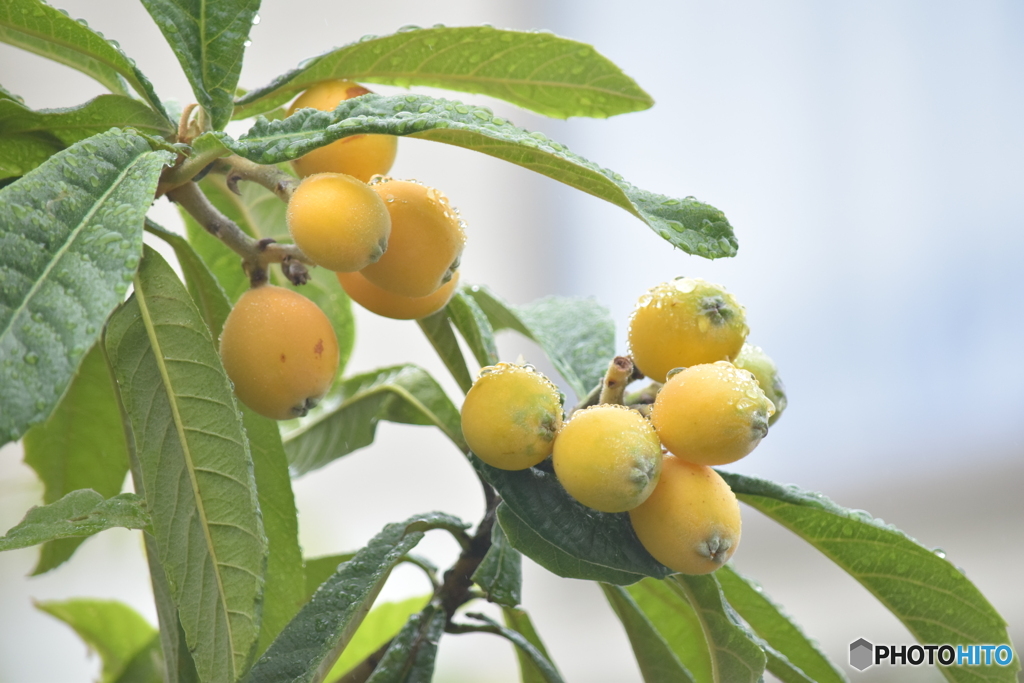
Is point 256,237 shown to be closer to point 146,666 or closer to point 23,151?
point 23,151

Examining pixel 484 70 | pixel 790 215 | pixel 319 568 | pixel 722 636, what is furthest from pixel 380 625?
pixel 790 215

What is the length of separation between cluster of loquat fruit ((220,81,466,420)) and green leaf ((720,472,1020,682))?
0.68 feet

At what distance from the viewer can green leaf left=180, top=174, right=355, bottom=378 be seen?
599 millimetres

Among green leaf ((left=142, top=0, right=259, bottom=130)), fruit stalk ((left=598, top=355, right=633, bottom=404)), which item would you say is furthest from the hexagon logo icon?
green leaf ((left=142, top=0, right=259, bottom=130))

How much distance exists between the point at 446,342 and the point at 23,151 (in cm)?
24

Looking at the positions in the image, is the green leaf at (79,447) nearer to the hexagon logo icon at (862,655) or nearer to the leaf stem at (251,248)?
the leaf stem at (251,248)

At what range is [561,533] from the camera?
382 millimetres

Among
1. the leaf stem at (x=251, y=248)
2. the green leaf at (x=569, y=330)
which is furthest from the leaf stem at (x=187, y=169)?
the green leaf at (x=569, y=330)

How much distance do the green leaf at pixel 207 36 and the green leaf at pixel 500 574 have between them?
0.86 feet

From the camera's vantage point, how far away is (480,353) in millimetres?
516

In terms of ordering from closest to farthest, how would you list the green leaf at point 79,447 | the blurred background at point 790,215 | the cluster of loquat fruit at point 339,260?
1. the cluster of loquat fruit at point 339,260
2. the green leaf at point 79,447
3. the blurred background at point 790,215

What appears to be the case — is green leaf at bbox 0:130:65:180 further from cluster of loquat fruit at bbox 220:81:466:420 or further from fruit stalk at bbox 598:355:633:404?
fruit stalk at bbox 598:355:633:404

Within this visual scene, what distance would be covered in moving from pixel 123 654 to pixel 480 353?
16.9 inches

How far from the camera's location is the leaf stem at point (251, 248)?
0.42 m
